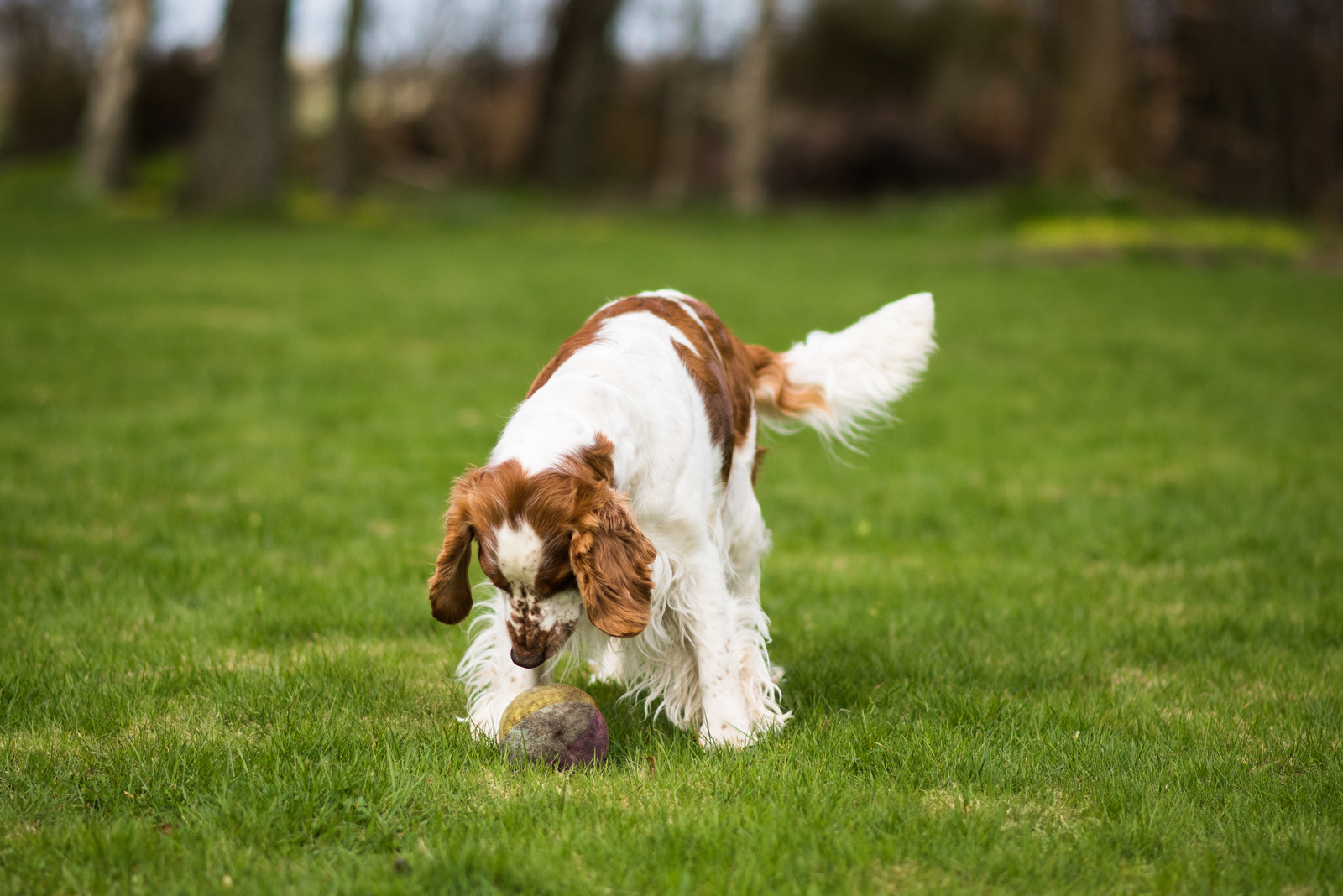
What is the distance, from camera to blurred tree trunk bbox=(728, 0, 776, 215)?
22.6 meters

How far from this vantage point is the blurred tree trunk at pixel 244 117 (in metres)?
18.8

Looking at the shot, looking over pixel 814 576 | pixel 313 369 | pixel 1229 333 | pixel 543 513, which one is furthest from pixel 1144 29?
pixel 543 513

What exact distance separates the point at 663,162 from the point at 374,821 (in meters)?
Answer: 31.1

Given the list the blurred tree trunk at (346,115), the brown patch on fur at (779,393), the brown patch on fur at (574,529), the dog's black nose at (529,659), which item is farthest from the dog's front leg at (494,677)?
the blurred tree trunk at (346,115)

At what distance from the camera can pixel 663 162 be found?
32.7 metres

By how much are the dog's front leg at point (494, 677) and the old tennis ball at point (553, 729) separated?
14cm

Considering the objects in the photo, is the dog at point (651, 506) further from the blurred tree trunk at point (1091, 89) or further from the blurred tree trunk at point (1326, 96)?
the blurred tree trunk at point (1326, 96)

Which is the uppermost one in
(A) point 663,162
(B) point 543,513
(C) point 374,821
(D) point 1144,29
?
(D) point 1144,29

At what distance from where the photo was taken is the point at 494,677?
11.5 ft

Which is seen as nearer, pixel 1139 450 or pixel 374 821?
pixel 374 821

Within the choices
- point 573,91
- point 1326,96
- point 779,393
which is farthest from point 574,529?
point 573,91

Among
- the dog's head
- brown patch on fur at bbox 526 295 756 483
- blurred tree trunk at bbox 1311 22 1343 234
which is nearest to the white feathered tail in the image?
brown patch on fur at bbox 526 295 756 483

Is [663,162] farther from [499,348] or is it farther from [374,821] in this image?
[374,821]

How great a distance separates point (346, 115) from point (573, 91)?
251 inches
